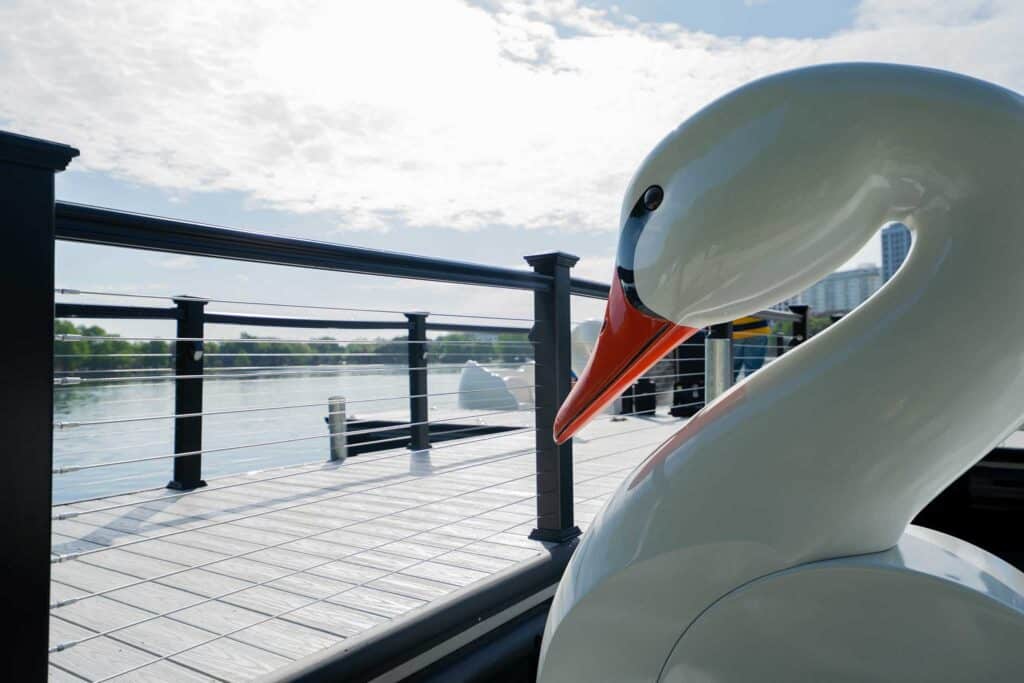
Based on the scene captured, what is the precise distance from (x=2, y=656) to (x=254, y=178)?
11169 mm

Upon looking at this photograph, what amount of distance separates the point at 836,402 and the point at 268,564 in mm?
2110

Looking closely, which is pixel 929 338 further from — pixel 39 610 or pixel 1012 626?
pixel 39 610

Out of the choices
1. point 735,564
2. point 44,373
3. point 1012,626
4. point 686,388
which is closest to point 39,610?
point 44,373

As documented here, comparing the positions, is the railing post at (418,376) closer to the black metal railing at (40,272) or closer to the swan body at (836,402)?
the black metal railing at (40,272)

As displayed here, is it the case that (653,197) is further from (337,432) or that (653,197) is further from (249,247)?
(337,432)

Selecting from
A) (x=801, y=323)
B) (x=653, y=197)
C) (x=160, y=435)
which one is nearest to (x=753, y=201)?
(x=653, y=197)

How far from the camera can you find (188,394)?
325cm

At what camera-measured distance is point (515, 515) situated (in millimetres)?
2775

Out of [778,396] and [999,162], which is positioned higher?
[999,162]

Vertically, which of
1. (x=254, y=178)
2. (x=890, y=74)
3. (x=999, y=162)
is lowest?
(x=999, y=162)

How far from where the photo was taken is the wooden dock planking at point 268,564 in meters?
1.59

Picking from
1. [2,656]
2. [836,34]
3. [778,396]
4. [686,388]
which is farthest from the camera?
[686,388]

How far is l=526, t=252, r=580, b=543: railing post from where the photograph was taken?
88.9 inches

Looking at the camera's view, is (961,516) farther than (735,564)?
Yes
